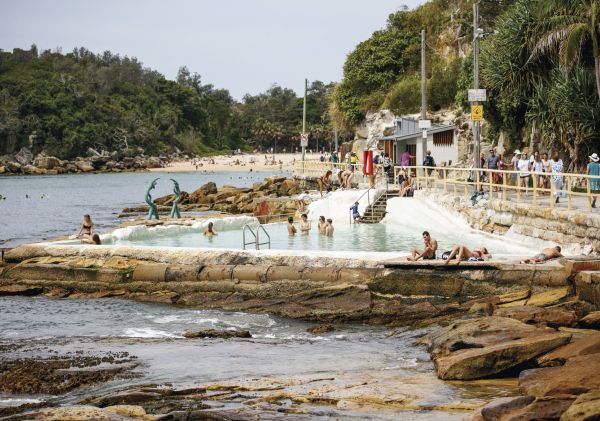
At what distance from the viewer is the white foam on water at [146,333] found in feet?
55.8

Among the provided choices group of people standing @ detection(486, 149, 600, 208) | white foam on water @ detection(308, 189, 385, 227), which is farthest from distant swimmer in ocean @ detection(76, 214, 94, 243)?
group of people standing @ detection(486, 149, 600, 208)

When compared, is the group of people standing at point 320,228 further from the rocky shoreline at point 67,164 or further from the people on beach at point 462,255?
the rocky shoreline at point 67,164

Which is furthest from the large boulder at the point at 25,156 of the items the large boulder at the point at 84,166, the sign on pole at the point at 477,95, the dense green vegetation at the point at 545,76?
the sign on pole at the point at 477,95

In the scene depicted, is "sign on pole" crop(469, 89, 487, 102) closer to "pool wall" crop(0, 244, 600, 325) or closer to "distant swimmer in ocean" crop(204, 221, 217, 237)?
"distant swimmer in ocean" crop(204, 221, 217, 237)

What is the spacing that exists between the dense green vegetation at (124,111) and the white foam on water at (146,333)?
88.5m

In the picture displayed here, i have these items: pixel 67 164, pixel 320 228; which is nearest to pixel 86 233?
pixel 320 228

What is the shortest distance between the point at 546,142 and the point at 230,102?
162 meters

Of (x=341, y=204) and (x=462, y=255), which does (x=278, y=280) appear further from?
(x=341, y=204)

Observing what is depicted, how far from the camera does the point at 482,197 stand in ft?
87.5

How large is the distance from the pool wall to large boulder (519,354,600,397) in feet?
16.2

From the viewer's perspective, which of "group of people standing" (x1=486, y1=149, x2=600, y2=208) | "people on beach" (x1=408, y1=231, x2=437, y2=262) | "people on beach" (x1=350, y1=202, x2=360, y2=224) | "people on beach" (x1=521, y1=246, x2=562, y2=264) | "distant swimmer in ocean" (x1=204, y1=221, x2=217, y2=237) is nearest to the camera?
"people on beach" (x1=521, y1=246, x2=562, y2=264)

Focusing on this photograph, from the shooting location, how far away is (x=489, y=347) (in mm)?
12656

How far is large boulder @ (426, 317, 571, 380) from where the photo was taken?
12.4 meters

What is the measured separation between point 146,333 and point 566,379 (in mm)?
9193
